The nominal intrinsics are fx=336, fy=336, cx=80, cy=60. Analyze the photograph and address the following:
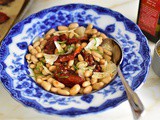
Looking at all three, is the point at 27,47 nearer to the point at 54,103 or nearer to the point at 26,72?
the point at 26,72

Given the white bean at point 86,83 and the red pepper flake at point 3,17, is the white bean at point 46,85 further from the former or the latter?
the red pepper flake at point 3,17

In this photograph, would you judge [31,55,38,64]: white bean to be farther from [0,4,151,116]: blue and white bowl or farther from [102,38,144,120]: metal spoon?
[102,38,144,120]: metal spoon

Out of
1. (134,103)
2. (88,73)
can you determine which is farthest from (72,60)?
(134,103)

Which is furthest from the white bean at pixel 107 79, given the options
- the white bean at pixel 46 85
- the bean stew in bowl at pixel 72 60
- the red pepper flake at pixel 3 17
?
the red pepper flake at pixel 3 17

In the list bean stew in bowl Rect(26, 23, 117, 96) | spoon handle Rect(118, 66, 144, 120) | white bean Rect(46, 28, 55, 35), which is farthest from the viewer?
white bean Rect(46, 28, 55, 35)

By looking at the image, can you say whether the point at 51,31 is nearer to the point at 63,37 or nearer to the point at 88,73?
the point at 63,37

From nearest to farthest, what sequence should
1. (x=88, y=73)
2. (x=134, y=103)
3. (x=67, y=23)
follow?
(x=134, y=103)
(x=88, y=73)
(x=67, y=23)

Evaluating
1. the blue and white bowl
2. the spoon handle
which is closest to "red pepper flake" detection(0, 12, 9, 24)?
the blue and white bowl

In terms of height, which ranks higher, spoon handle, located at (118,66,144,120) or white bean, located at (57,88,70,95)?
spoon handle, located at (118,66,144,120)
